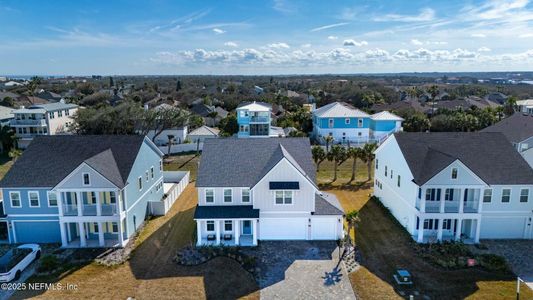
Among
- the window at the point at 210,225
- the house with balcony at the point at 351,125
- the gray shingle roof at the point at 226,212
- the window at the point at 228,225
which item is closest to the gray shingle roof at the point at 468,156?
the gray shingle roof at the point at 226,212

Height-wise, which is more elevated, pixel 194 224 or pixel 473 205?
pixel 473 205

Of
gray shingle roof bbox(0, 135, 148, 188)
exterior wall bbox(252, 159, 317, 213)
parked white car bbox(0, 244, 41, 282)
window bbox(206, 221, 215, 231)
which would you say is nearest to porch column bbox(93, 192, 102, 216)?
gray shingle roof bbox(0, 135, 148, 188)

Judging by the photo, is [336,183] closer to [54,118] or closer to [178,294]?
[178,294]

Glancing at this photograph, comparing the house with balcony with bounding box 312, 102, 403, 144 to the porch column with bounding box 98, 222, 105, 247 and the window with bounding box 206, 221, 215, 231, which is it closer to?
the window with bounding box 206, 221, 215, 231

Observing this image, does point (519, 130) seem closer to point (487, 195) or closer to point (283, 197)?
point (487, 195)

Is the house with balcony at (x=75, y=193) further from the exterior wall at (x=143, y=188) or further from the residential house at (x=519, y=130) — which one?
the residential house at (x=519, y=130)

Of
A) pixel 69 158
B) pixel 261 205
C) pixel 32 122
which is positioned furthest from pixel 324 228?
pixel 32 122

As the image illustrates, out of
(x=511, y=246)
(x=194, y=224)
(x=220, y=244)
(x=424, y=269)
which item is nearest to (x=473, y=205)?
(x=511, y=246)
